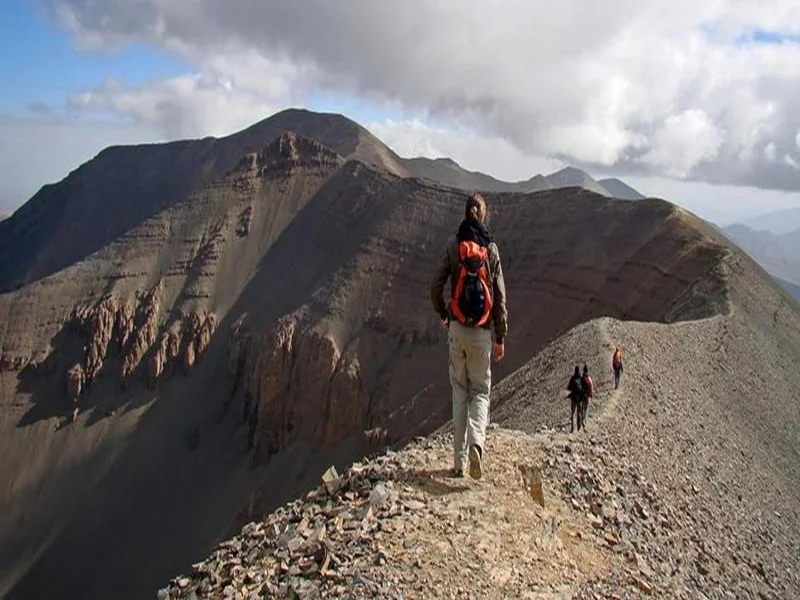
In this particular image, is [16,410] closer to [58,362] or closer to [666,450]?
[58,362]

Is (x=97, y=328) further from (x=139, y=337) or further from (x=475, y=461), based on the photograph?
(x=475, y=461)

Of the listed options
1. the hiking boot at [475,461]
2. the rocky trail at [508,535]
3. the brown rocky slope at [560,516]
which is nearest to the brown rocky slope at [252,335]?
the brown rocky slope at [560,516]

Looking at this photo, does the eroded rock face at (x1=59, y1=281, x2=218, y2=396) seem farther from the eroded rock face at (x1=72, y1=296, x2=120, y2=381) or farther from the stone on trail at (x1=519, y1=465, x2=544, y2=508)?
the stone on trail at (x1=519, y1=465, x2=544, y2=508)

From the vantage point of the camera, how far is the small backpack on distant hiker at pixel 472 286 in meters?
8.24

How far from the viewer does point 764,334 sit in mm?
29672

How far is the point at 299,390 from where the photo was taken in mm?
50000

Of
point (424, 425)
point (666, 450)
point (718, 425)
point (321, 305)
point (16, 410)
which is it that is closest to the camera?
point (666, 450)

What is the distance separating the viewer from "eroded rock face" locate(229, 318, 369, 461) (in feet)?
155

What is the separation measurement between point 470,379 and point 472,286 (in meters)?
1.13

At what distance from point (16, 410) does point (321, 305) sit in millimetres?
24802

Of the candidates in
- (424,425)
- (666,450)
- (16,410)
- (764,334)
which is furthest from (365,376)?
(666,450)

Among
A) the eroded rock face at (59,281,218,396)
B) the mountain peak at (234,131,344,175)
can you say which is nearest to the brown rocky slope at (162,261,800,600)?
the eroded rock face at (59,281,218,396)

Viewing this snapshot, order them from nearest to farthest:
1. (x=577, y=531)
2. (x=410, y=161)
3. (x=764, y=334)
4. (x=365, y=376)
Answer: (x=577, y=531) → (x=764, y=334) → (x=365, y=376) → (x=410, y=161)

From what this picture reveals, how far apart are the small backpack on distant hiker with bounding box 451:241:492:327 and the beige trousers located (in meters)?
0.21
